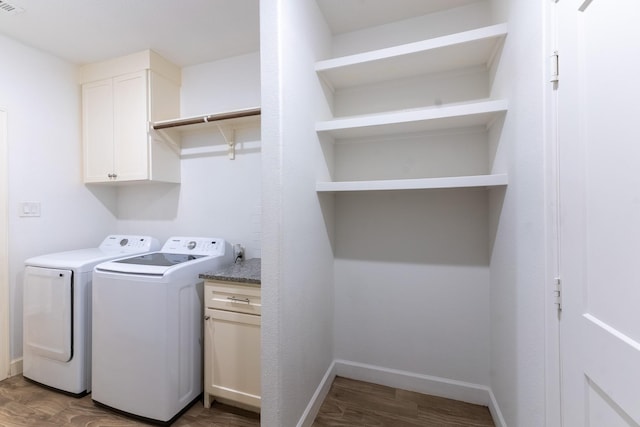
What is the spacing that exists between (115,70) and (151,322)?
2.20 meters

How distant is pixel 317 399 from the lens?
1.68 m

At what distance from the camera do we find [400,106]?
1.86 m

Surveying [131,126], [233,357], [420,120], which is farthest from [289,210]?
[131,126]

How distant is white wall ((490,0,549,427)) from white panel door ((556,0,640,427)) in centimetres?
12

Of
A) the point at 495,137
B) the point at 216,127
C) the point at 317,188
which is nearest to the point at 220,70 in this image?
the point at 216,127

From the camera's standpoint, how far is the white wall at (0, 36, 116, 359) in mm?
2066

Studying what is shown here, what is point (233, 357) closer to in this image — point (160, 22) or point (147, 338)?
point (147, 338)

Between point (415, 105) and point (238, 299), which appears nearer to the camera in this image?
point (238, 299)

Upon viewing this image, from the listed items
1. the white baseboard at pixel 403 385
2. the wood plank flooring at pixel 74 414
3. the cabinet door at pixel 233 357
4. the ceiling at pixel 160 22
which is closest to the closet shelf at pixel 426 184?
the cabinet door at pixel 233 357

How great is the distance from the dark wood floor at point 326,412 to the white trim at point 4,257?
285 millimetres

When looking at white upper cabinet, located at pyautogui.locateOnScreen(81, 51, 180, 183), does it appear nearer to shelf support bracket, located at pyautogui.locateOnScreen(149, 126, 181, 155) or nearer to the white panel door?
shelf support bracket, located at pyautogui.locateOnScreen(149, 126, 181, 155)

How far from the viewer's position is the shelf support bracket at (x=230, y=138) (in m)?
2.27

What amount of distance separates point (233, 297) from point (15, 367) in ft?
6.52

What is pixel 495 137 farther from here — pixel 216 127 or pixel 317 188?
pixel 216 127
